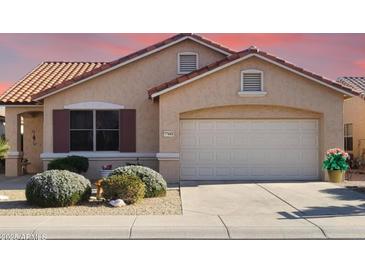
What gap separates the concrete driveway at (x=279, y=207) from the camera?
854cm

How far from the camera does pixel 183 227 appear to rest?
8672 mm

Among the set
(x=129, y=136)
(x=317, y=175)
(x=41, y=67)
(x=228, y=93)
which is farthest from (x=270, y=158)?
(x=41, y=67)

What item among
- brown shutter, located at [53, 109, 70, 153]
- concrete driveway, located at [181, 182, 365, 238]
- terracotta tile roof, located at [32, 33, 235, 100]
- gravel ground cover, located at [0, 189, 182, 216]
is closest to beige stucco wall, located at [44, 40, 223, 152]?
brown shutter, located at [53, 109, 70, 153]

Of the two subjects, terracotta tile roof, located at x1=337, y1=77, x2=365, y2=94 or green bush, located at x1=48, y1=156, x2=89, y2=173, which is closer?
green bush, located at x1=48, y1=156, x2=89, y2=173

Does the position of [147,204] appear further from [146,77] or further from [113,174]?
[146,77]

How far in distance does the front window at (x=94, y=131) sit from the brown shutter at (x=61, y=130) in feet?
0.89

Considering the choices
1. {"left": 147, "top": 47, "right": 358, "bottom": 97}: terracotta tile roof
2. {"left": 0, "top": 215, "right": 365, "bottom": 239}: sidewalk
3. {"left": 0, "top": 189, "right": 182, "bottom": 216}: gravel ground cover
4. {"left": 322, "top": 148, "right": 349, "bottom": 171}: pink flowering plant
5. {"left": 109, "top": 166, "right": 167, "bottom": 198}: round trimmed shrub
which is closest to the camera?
{"left": 0, "top": 215, "right": 365, "bottom": 239}: sidewalk

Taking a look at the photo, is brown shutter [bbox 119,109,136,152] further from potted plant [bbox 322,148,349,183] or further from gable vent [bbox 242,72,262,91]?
potted plant [bbox 322,148,349,183]

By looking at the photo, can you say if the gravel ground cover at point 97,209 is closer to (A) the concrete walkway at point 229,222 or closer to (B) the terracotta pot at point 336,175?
(A) the concrete walkway at point 229,222

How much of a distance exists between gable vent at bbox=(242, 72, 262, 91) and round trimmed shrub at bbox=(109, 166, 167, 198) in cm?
507

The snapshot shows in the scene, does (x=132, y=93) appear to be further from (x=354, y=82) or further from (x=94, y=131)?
(x=354, y=82)

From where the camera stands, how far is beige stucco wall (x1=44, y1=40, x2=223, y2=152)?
17141 mm

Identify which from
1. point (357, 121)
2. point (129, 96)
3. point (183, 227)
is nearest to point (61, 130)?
point (129, 96)

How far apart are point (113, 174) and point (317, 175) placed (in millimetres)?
7924
